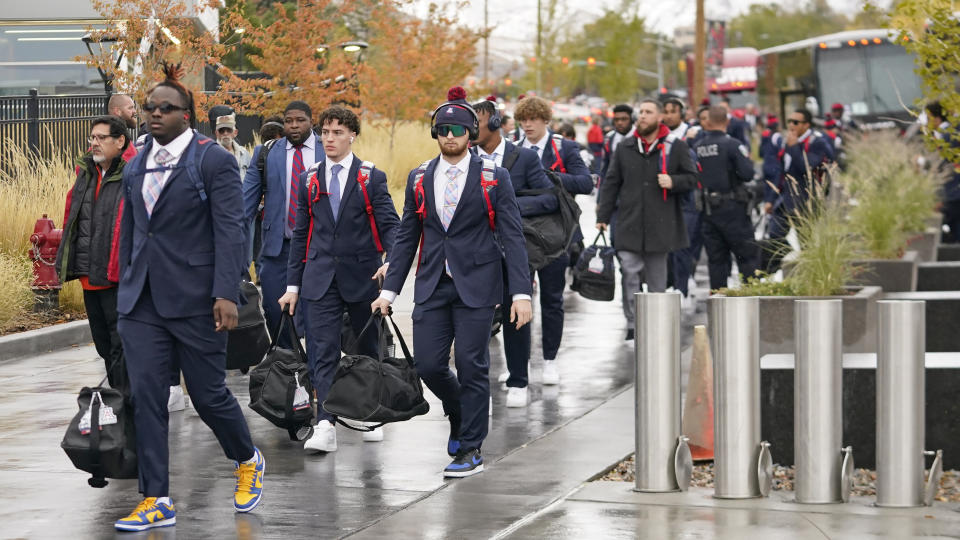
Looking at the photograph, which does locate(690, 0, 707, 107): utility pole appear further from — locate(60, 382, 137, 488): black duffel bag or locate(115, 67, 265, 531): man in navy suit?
locate(60, 382, 137, 488): black duffel bag

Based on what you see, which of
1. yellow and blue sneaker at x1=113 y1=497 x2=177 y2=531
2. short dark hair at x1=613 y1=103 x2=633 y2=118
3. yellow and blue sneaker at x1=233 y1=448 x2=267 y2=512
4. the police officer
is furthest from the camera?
short dark hair at x1=613 y1=103 x2=633 y2=118

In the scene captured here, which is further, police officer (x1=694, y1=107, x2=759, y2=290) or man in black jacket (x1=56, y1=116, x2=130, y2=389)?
police officer (x1=694, y1=107, x2=759, y2=290)

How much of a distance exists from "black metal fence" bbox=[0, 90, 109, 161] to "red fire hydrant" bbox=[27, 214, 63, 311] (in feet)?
12.2

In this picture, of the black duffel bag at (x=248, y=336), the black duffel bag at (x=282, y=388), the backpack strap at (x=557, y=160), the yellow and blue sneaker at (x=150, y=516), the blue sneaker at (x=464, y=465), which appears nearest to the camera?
the yellow and blue sneaker at (x=150, y=516)

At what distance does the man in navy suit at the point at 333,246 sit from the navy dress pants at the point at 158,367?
67.6 inches

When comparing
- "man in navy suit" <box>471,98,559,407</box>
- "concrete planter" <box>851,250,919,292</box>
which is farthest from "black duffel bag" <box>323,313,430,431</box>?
"concrete planter" <box>851,250,919,292</box>

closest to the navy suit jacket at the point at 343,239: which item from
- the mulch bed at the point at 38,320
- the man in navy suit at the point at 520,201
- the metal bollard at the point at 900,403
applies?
the man in navy suit at the point at 520,201

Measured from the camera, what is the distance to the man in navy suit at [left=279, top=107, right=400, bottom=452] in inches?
343

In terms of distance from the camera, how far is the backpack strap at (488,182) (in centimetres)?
802

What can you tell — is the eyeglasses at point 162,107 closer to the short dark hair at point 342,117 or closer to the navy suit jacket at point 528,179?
the short dark hair at point 342,117

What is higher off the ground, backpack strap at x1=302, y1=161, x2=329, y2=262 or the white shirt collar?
the white shirt collar

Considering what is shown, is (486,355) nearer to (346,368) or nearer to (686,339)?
(346,368)

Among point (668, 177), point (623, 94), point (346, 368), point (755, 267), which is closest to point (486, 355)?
point (346, 368)

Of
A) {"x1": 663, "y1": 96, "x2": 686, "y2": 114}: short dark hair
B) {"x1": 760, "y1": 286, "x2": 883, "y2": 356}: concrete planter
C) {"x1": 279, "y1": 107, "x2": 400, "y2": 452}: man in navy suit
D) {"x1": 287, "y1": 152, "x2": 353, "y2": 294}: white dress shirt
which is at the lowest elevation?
{"x1": 760, "y1": 286, "x2": 883, "y2": 356}: concrete planter
